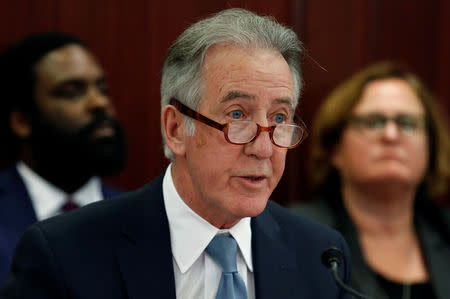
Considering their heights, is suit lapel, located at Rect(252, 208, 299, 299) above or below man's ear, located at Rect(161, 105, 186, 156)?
below

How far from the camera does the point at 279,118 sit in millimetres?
1627

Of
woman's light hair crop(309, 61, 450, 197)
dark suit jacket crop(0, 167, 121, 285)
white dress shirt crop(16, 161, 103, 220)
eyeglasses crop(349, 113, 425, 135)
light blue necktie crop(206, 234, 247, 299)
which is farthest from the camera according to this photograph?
woman's light hair crop(309, 61, 450, 197)

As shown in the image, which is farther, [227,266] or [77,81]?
[77,81]

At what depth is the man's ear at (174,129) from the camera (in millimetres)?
1669

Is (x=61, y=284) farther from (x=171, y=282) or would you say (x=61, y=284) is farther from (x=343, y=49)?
(x=343, y=49)

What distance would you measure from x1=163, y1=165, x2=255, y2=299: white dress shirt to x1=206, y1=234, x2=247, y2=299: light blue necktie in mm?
15

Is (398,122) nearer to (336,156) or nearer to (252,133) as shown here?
(336,156)

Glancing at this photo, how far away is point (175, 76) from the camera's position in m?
1.66

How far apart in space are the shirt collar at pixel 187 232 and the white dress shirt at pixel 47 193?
3.55 feet

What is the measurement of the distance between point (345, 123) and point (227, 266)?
5.10 feet

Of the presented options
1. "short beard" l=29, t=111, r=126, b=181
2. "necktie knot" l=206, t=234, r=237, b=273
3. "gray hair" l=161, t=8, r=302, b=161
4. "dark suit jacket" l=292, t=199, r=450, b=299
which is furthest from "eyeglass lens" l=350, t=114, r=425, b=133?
"necktie knot" l=206, t=234, r=237, b=273

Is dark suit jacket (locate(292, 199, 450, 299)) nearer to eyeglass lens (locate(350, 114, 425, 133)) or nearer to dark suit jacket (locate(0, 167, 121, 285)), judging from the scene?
eyeglass lens (locate(350, 114, 425, 133))

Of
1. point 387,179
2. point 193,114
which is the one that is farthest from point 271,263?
point 387,179

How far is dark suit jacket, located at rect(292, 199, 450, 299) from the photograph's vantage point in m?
2.73
